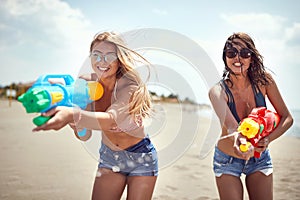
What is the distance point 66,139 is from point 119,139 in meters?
8.22

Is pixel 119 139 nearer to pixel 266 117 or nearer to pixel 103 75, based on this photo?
pixel 103 75

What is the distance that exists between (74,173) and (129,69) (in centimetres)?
431

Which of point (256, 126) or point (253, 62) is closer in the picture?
point (256, 126)

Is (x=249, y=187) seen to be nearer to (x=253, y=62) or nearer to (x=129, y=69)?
(x=253, y=62)

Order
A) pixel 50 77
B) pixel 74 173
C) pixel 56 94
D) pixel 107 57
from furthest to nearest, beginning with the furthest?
pixel 74 173 → pixel 107 57 → pixel 50 77 → pixel 56 94

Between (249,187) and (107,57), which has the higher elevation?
(107,57)

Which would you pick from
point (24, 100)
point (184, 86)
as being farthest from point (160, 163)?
point (24, 100)

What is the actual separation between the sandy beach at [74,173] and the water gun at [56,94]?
1.20m

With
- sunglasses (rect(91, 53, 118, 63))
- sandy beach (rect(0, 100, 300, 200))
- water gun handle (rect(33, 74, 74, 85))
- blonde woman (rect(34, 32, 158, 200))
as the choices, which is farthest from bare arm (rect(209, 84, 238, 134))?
water gun handle (rect(33, 74, 74, 85))

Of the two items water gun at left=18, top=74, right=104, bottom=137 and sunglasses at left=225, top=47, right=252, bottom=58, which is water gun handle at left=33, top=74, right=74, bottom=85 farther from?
sunglasses at left=225, top=47, right=252, bottom=58

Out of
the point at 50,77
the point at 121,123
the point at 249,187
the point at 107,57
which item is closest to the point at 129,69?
the point at 107,57

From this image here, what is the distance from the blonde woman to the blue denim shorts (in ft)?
2.07

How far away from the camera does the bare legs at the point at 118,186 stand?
3.57 m

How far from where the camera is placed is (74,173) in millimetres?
7160
